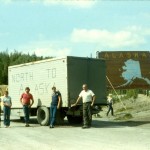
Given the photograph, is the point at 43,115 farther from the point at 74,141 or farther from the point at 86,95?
the point at 74,141

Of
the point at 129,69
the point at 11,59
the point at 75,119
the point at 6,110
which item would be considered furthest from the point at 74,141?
the point at 11,59

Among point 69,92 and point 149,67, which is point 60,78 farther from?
point 149,67

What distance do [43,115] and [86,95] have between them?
2.94m

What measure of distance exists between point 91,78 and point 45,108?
2496 mm

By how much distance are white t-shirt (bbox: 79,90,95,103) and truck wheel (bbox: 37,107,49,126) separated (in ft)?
7.00

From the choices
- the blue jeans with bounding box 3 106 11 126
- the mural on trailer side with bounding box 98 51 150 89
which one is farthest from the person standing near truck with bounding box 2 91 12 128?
the mural on trailer side with bounding box 98 51 150 89

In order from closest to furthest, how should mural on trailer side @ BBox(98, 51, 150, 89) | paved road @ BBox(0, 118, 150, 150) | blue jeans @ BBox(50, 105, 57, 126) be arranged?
paved road @ BBox(0, 118, 150, 150), blue jeans @ BBox(50, 105, 57, 126), mural on trailer side @ BBox(98, 51, 150, 89)

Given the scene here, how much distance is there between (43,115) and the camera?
67.1 feet

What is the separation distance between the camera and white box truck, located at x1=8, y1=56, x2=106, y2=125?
62.3 ft

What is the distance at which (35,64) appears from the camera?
20.8 m

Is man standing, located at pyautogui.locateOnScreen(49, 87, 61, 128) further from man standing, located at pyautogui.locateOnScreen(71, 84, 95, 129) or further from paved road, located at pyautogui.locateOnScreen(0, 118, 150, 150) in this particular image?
paved road, located at pyautogui.locateOnScreen(0, 118, 150, 150)

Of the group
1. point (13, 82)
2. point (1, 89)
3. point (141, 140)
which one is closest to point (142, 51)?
point (1, 89)

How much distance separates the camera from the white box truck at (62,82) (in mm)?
18984

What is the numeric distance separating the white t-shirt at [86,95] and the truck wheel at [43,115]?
7.00ft
